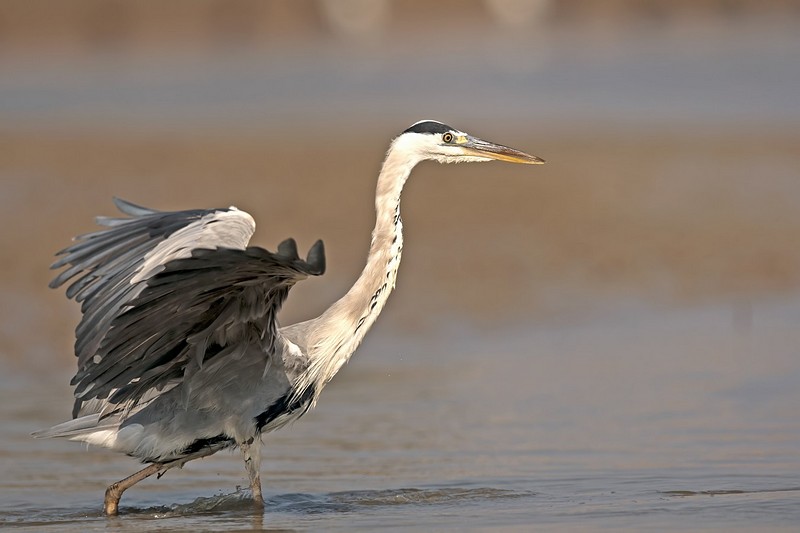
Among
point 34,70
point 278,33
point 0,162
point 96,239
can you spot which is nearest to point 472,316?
point 96,239

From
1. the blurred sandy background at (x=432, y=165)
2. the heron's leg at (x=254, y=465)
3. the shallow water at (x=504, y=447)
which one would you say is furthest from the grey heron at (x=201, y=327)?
the blurred sandy background at (x=432, y=165)

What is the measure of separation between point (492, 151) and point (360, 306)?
3.82 ft

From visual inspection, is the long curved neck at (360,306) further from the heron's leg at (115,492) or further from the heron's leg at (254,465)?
the heron's leg at (115,492)

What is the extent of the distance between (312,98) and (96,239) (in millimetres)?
16490

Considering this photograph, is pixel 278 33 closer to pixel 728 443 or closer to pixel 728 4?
pixel 728 4

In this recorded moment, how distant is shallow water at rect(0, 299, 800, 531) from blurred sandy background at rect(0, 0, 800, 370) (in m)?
0.95

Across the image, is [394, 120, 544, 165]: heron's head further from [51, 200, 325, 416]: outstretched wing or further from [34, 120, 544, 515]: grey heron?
[51, 200, 325, 416]: outstretched wing

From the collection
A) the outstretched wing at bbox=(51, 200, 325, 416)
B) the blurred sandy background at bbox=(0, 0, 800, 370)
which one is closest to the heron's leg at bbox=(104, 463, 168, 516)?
the outstretched wing at bbox=(51, 200, 325, 416)

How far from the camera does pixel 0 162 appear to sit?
53.2 feet

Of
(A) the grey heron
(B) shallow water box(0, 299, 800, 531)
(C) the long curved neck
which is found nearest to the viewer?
(A) the grey heron

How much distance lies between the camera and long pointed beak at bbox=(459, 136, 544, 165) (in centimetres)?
776

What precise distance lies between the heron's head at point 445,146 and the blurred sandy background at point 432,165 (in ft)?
10.4

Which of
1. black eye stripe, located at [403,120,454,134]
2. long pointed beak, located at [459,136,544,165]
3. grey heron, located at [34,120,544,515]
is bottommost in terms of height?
grey heron, located at [34,120,544,515]

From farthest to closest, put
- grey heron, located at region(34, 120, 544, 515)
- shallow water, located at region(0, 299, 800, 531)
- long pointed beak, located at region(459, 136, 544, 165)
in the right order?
long pointed beak, located at region(459, 136, 544, 165)
shallow water, located at region(0, 299, 800, 531)
grey heron, located at region(34, 120, 544, 515)
